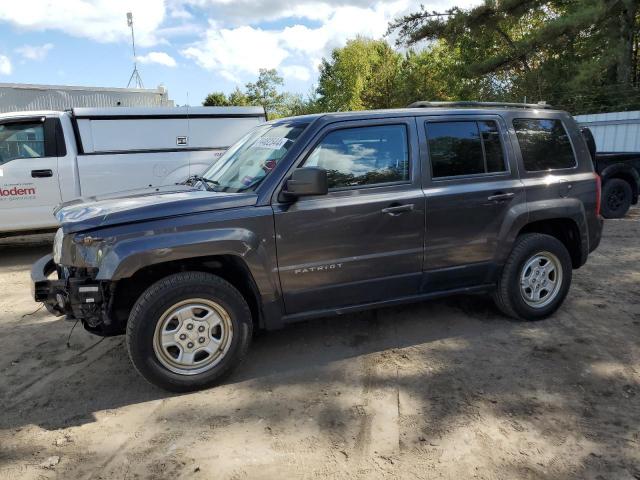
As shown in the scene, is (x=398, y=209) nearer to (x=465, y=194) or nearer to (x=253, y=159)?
(x=465, y=194)

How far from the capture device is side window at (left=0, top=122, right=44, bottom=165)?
298 inches

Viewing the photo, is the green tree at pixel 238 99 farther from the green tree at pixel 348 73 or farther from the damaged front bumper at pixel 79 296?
the damaged front bumper at pixel 79 296

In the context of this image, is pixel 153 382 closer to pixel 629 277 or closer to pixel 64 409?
pixel 64 409

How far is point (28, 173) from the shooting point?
7.64 metres

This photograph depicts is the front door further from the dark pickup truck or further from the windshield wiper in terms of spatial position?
the dark pickup truck

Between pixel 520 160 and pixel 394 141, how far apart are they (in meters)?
1.24

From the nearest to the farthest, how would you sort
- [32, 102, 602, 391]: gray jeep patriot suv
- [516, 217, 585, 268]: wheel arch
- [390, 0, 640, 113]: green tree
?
[32, 102, 602, 391]: gray jeep patriot suv → [516, 217, 585, 268]: wheel arch → [390, 0, 640, 113]: green tree

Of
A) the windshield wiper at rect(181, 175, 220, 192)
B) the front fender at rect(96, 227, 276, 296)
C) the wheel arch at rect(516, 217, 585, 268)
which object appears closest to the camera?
the front fender at rect(96, 227, 276, 296)

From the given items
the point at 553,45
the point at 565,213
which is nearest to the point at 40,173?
the point at 565,213

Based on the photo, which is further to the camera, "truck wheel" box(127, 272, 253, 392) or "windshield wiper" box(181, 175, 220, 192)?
"windshield wiper" box(181, 175, 220, 192)

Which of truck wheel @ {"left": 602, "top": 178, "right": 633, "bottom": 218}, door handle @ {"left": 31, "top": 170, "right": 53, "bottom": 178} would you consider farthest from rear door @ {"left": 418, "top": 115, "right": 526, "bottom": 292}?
truck wheel @ {"left": 602, "top": 178, "right": 633, "bottom": 218}

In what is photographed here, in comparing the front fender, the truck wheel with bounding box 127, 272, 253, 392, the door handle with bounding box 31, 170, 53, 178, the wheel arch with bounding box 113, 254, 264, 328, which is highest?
the door handle with bounding box 31, 170, 53, 178

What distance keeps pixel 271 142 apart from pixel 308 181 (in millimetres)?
813

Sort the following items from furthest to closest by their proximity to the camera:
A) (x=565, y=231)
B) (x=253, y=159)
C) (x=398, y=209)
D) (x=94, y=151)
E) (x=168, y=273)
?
(x=94, y=151)
(x=565, y=231)
(x=253, y=159)
(x=398, y=209)
(x=168, y=273)
